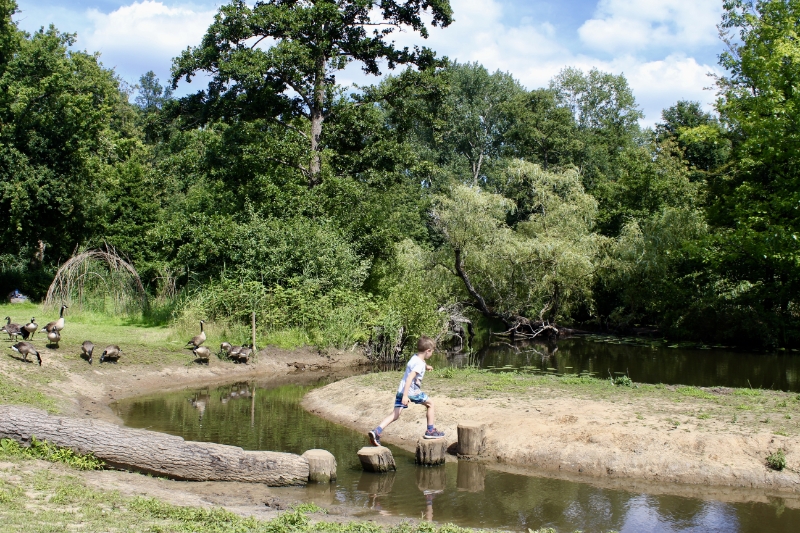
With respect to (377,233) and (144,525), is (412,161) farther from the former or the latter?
(144,525)

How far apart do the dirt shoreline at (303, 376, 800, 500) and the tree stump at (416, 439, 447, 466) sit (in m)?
1.04

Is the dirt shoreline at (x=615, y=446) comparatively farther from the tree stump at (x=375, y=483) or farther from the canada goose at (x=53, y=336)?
the canada goose at (x=53, y=336)

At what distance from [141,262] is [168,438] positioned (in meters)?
24.6


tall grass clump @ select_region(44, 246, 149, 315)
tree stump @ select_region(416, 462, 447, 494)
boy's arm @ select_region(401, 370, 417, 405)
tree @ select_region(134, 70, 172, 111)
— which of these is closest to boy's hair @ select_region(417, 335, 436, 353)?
boy's arm @ select_region(401, 370, 417, 405)

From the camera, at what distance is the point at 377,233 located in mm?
28500

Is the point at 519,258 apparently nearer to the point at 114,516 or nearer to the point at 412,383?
the point at 412,383

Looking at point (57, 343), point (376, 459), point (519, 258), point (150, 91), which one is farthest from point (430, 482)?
point (150, 91)

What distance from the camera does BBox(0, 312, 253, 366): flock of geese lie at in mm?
16141

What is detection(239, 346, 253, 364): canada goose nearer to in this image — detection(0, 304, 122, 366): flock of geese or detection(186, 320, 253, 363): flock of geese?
detection(186, 320, 253, 363): flock of geese

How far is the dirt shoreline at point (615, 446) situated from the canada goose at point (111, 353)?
763cm

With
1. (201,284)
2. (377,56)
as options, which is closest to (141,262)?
(201,284)

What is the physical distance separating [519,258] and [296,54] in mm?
13521

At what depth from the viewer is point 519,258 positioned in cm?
3216

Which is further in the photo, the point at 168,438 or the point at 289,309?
the point at 289,309
